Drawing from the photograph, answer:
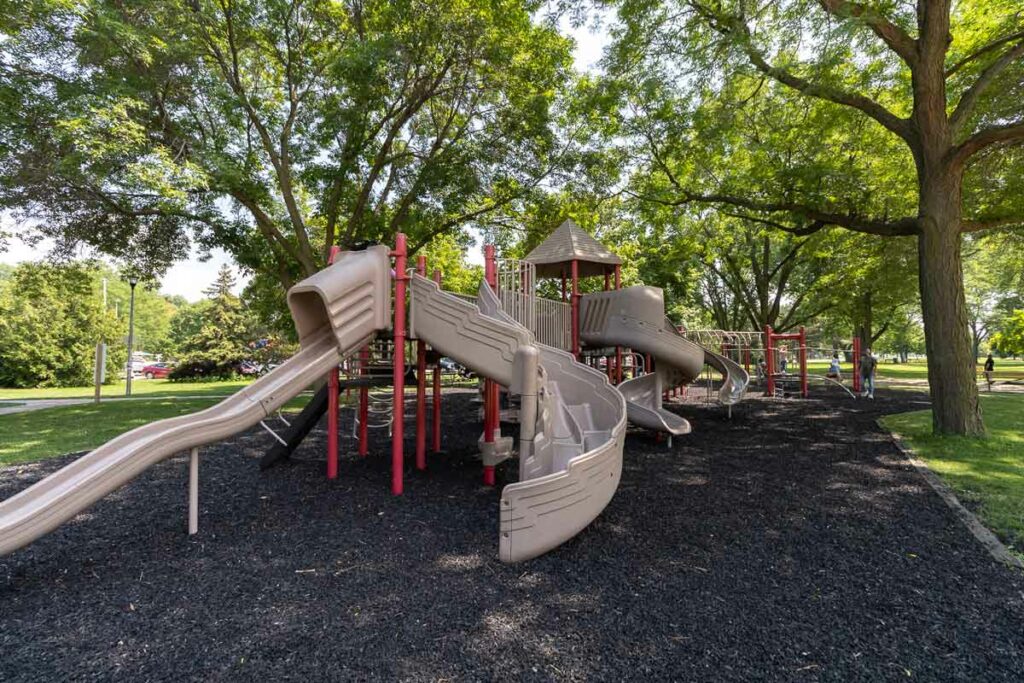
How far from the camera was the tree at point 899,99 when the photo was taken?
845cm

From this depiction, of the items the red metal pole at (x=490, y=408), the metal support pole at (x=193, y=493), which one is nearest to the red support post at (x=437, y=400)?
the red metal pole at (x=490, y=408)

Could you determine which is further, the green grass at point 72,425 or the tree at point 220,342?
the tree at point 220,342

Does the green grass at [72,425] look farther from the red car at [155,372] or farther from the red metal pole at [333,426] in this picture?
the red car at [155,372]

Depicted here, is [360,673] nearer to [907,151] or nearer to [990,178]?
[990,178]

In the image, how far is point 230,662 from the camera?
2.73 metres

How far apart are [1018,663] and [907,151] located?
591 inches

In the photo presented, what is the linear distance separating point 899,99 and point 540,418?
13.7 meters

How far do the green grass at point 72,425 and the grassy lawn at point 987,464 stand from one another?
13408mm

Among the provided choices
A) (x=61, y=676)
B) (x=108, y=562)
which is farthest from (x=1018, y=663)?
(x=108, y=562)

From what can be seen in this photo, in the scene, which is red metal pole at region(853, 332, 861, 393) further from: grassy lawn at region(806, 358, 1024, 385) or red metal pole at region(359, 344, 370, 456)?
red metal pole at region(359, 344, 370, 456)

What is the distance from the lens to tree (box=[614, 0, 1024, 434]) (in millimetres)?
8453

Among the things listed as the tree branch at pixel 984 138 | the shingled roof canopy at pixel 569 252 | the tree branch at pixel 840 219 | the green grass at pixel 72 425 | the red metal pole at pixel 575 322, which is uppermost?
the tree branch at pixel 984 138

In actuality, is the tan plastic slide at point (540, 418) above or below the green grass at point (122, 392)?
above

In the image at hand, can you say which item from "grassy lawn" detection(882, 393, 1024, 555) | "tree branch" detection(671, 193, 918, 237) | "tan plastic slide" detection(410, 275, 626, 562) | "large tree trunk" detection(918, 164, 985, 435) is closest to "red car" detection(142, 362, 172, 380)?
"tan plastic slide" detection(410, 275, 626, 562)
